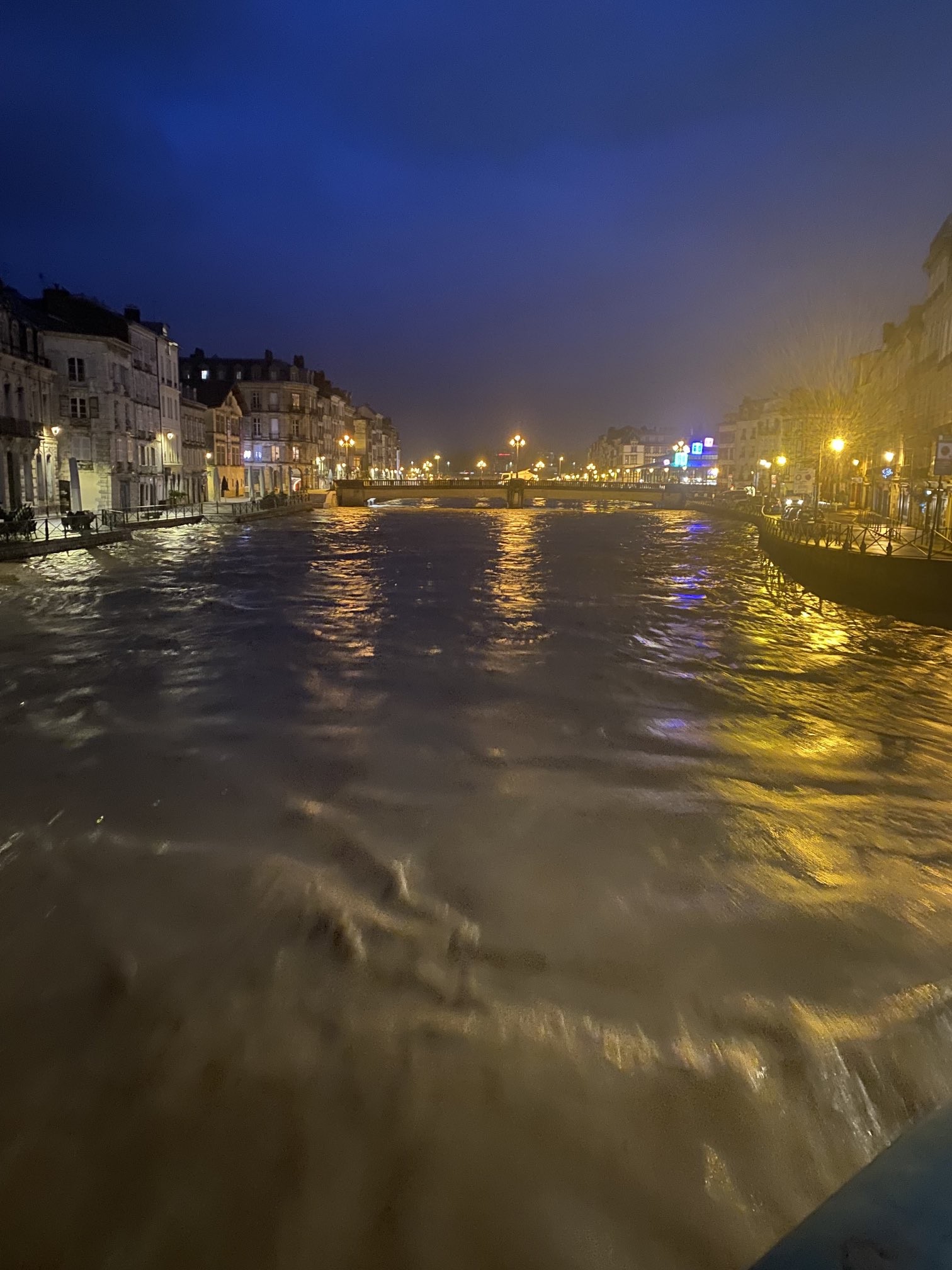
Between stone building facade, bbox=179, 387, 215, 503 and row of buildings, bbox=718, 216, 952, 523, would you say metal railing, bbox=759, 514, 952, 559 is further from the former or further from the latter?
stone building facade, bbox=179, 387, 215, 503

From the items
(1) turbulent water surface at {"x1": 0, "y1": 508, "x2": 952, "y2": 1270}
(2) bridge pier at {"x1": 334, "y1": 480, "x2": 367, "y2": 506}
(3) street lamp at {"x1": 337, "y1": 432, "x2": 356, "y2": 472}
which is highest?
(3) street lamp at {"x1": 337, "y1": 432, "x2": 356, "y2": 472}

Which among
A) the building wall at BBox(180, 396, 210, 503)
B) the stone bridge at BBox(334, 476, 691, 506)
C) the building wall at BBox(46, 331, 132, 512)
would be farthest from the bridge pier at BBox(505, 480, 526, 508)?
the building wall at BBox(46, 331, 132, 512)

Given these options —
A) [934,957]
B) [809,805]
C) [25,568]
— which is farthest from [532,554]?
[934,957]

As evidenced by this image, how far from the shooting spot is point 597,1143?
5188 mm

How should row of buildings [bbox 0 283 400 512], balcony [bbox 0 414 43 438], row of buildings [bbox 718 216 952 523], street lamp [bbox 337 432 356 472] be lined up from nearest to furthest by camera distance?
row of buildings [bbox 718 216 952 523] → balcony [bbox 0 414 43 438] → row of buildings [bbox 0 283 400 512] → street lamp [bbox 337 432 356 472]

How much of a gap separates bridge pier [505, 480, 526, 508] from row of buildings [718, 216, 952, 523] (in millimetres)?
29428

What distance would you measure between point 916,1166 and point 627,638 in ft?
56.2

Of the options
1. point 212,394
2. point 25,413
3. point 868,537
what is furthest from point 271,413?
point 868,537

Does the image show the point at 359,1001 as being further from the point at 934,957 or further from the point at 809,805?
the point at 809,805

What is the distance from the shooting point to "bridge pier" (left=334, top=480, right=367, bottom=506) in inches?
3875

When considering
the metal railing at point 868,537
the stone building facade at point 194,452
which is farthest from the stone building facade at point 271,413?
the metal railing at point 868,537

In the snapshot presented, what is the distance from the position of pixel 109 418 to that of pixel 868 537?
156 feet

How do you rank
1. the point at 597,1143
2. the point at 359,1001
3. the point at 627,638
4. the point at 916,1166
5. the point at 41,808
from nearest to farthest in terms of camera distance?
the point at 916,1166 → the point at 597,1143 → the point at 359,1001 → the point at 41,808 → the point at 627,638

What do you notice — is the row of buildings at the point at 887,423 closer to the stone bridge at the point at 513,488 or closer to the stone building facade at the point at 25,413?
the stone bridge at the point at 513,488
